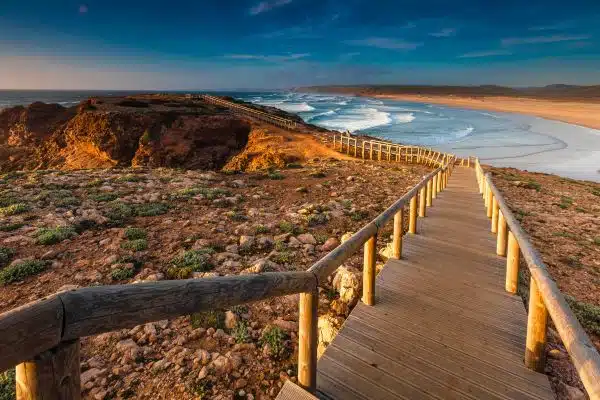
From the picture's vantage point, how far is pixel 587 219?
11516 mm

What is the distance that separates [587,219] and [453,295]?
10015 millimetres

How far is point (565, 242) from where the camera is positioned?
9.32 meters

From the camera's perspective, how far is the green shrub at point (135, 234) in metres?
7.57

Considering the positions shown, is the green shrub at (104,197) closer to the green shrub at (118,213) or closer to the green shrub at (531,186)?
the green shrub at (118,213)

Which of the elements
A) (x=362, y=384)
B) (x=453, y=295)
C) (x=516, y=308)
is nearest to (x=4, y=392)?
(x=362, y=384)

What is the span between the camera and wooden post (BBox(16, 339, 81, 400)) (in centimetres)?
136

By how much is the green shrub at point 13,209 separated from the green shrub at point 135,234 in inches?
138

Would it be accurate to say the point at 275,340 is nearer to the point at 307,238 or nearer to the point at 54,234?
the point at 307,238

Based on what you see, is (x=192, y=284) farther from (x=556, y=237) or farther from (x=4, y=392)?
(x=556, y=237)

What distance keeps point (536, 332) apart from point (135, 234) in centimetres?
740

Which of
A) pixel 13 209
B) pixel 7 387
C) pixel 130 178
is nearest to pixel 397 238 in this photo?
pixel 7 387

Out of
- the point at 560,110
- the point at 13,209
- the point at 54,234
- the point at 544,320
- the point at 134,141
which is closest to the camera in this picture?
the point at 544,320

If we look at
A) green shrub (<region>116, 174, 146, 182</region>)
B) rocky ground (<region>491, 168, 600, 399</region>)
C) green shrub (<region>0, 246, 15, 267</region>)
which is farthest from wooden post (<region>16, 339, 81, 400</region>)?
green shrub (<region>116, 174, 146, 182</region>)

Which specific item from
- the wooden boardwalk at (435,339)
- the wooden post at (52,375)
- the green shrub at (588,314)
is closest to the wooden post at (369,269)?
the wooden boardwalk at (435,339)
